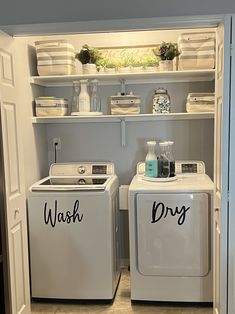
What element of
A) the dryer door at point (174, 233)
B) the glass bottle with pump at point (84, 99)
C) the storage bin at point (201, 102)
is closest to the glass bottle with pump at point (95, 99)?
the glass bottle with pump at point (84, 99)

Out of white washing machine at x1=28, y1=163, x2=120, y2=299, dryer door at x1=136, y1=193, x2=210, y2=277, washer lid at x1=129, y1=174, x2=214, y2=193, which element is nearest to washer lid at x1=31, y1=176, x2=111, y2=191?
white washing machine at x1=28, y1=163, x2=120, y2=299

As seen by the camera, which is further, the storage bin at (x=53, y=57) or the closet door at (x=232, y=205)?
the storage bin at (x=53, y=57)

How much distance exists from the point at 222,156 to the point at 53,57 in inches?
72.7

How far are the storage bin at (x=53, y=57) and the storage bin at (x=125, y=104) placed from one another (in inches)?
20.1

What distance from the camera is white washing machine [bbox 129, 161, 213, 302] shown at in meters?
3.02

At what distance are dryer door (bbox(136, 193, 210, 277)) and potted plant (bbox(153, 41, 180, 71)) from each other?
3.89ft

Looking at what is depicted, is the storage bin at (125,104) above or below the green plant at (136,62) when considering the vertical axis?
below

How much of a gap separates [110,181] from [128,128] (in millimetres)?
728

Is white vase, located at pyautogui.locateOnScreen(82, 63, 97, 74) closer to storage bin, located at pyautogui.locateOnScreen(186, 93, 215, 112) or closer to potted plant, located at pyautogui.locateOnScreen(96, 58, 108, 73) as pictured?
potted plant, located at pyautogui.locateOnScreen(96, 58, 108, 73)

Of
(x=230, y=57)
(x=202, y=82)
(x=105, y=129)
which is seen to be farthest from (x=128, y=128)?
(x=230, y=57)

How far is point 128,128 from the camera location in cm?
384

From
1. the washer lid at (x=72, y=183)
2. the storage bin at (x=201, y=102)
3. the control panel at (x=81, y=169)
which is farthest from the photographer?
the control panel at (x=81, y=169)

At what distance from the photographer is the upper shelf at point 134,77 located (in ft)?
Answer: 11.2

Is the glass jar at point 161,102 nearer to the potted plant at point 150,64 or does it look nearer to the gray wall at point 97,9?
the potted plant at point 150,64
